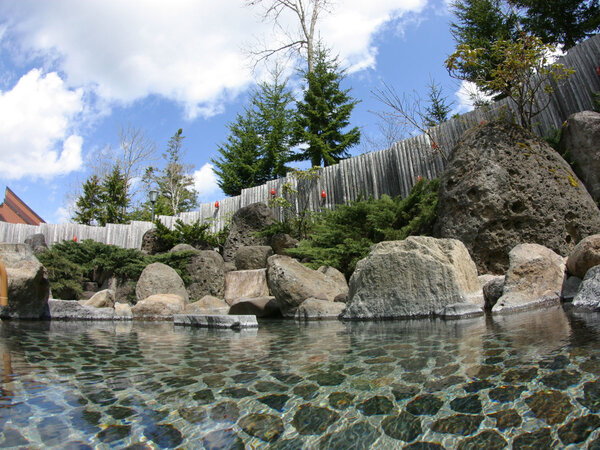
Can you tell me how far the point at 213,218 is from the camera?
624 inches

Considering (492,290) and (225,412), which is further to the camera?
(492,290)

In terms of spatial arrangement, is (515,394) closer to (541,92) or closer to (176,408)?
(176,408)

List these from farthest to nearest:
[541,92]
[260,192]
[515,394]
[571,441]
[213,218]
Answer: [213,218] < [260,192] < [541,92] < [515,394] < [571,441]

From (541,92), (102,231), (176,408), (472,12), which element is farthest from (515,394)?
(102,231)

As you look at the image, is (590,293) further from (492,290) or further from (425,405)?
(425,405)

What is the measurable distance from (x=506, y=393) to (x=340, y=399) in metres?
0.79

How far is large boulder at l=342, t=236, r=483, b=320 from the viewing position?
A: 5309 millimetres

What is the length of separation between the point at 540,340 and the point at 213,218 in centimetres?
1390

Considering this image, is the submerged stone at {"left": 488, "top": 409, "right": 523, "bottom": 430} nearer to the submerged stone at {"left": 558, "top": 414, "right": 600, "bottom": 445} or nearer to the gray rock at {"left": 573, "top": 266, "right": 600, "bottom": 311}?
the submerged stone at {"left": 558, "top": 414, "right": 600, "bottom": 445}

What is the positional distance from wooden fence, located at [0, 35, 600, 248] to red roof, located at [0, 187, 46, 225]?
Answer: 570 inches

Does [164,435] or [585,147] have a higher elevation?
[585,147]

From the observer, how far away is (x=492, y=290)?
234 inches

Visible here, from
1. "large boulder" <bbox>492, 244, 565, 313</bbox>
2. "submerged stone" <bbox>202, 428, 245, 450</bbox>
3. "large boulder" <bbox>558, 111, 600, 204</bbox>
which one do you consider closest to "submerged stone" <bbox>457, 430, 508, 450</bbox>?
"submerged stone" <bbox>202, 428, 245, 450</bbox>

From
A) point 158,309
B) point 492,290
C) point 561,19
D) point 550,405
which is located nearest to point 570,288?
point 492,290
